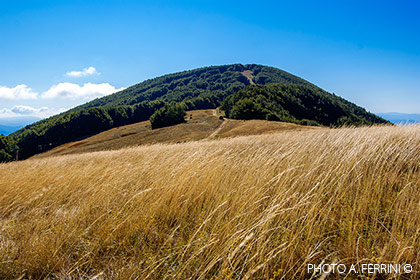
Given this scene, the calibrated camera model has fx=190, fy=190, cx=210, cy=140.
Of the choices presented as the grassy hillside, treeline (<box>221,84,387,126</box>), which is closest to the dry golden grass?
the grassy hillside

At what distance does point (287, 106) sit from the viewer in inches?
3620

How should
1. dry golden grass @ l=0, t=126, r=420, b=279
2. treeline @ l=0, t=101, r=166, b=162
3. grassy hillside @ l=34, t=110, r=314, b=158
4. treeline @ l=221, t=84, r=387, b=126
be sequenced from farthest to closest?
treeline @ l=0, t=101, r=166, b=162
treeline @ l=221, t=84, r=387, b=126
grassy hillside @ l=34, t=110, r=314, b=158
dry golden grass @ l=0, t=126, r=420, b=279

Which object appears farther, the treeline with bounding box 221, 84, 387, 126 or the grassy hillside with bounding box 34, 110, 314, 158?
the treeline with bounding box 221, 84, 387, 126

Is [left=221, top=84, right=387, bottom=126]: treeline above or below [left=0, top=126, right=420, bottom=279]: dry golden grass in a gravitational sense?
above

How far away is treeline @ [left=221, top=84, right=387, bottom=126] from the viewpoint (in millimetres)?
75950

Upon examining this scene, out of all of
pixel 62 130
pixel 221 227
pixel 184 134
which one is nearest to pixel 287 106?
pixel 184 134

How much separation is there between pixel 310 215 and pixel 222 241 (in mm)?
946

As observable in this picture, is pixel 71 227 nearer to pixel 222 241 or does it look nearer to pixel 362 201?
pixel 222 241

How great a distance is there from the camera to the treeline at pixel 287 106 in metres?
75.9

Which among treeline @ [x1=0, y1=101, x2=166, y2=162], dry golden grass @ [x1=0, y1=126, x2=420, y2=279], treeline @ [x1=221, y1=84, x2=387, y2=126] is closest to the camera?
dry golden grass @ [x1=0, y1=126, x2=420, y2=279]

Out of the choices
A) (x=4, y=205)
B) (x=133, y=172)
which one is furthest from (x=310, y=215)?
(x=4, y=205)

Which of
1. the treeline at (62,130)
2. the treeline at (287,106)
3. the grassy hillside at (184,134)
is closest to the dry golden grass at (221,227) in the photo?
the grassy hillside at (184,134)

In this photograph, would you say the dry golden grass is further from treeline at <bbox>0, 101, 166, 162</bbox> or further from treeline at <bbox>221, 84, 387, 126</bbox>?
treeline at <bbox>0, 101, 166, 162</bbox>

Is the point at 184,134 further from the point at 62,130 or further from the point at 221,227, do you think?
the point at 62,130
